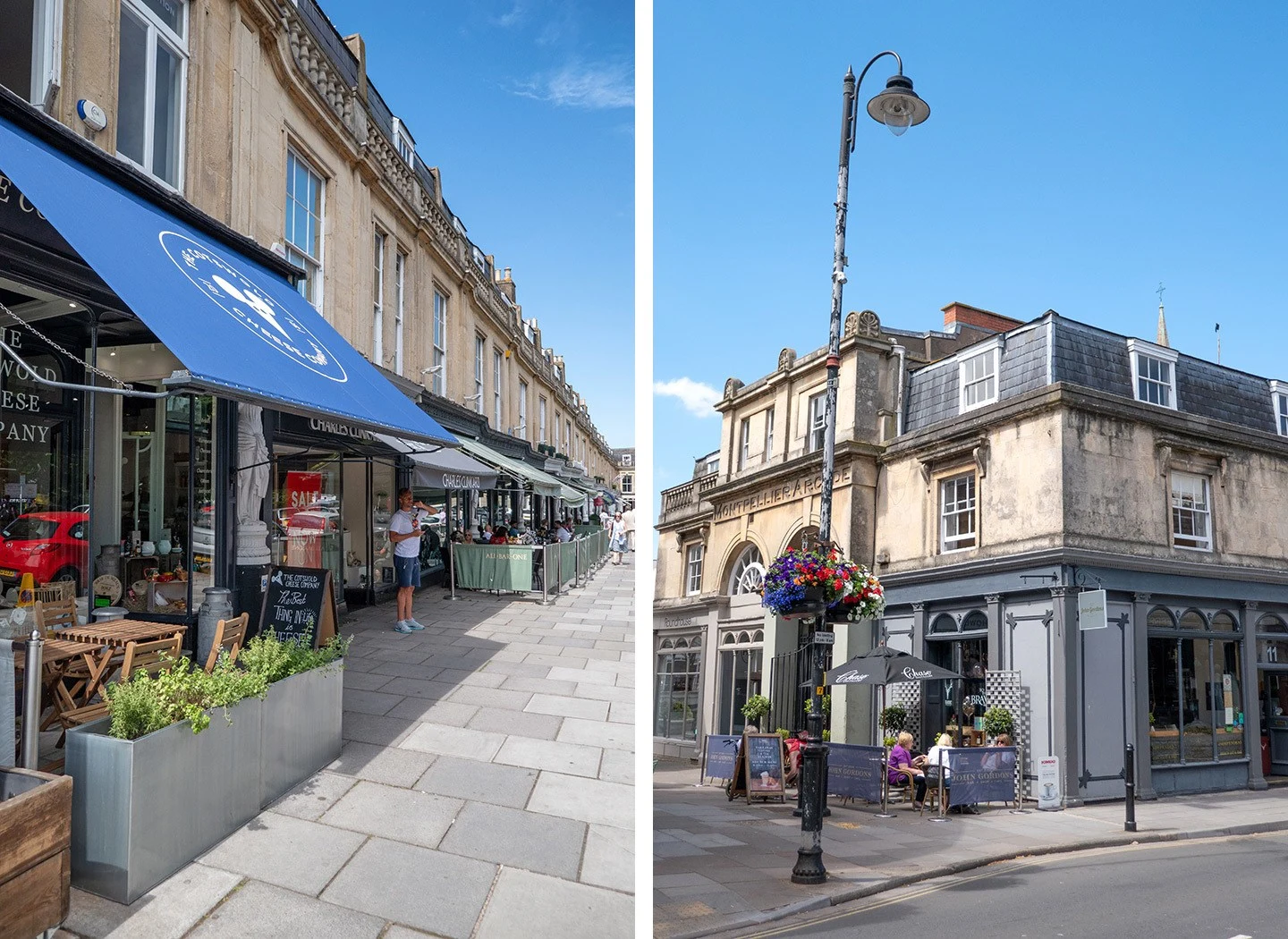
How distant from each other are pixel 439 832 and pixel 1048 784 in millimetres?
11005

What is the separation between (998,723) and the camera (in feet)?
45.8

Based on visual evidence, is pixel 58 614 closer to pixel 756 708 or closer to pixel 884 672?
pixel 756 708

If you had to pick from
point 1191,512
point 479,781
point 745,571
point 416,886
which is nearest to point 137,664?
point 479,781

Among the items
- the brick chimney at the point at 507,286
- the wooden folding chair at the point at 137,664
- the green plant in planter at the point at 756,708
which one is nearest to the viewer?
the wooden folding chair at the point at 137,664

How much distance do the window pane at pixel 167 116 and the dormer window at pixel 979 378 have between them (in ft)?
44.4

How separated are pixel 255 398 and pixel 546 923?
11.9 feet

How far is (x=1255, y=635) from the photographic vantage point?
16.7 metres

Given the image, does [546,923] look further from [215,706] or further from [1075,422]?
[1075,422]

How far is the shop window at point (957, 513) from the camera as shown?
52.4 feet

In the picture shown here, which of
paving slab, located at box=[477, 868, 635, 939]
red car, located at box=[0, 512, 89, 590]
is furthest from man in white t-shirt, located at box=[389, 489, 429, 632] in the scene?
paving slab, located at box=[477, 868, 635, 939]

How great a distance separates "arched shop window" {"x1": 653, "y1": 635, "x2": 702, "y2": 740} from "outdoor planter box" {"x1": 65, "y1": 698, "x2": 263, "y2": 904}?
7.57 metres

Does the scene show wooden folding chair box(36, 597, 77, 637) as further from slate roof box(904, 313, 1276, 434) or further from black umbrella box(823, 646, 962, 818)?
slate roof box(904, 313, 1276, 434)

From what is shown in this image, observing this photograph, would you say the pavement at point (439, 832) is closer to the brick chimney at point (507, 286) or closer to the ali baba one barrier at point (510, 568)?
the ali baba one barrier at point (510, 568)

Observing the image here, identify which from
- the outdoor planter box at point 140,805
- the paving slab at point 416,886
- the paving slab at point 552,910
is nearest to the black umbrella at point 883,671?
the paving slab at point 552,910
